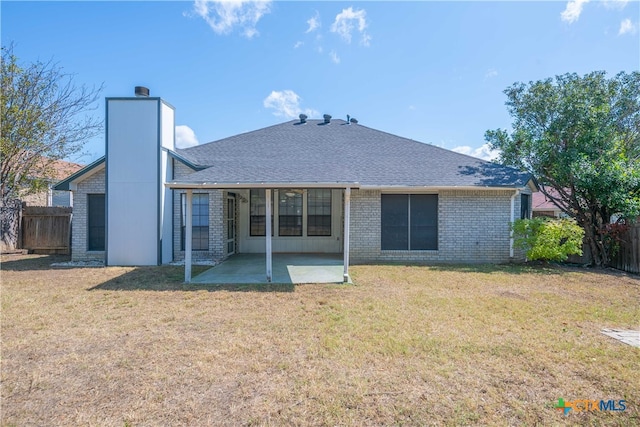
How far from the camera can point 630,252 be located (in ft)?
31.4

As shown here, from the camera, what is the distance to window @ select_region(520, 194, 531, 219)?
1138 cm

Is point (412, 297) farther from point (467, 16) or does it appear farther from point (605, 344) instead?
point (467, 16)

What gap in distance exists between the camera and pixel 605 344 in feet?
14.1

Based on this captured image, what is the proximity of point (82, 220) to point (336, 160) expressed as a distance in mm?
8644

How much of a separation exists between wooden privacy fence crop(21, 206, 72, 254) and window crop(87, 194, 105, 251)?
3480 millimetres

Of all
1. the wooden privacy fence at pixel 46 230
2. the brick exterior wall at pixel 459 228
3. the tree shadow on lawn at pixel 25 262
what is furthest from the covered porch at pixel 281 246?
the wooden privacy fence at pixel 46 230

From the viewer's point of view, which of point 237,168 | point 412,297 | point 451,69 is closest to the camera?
point 412,297

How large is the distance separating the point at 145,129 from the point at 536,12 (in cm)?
1297

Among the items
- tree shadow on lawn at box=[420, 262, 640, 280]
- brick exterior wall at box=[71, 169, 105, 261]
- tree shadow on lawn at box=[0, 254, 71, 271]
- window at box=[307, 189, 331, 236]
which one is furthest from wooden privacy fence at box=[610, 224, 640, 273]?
tree shadow on lawn at box=[0, 254, 71, 271]

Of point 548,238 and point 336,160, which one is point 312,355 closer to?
point 336,160

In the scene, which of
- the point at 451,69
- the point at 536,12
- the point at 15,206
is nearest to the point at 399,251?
the point at 451,69

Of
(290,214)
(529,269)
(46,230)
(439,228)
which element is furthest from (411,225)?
(46,230)

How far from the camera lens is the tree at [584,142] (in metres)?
9.63

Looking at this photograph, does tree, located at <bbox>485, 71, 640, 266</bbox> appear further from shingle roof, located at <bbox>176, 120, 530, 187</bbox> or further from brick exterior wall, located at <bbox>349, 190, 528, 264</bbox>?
brick exterior wall, located at <bbox>349, 190, 528, 264</bbox>
